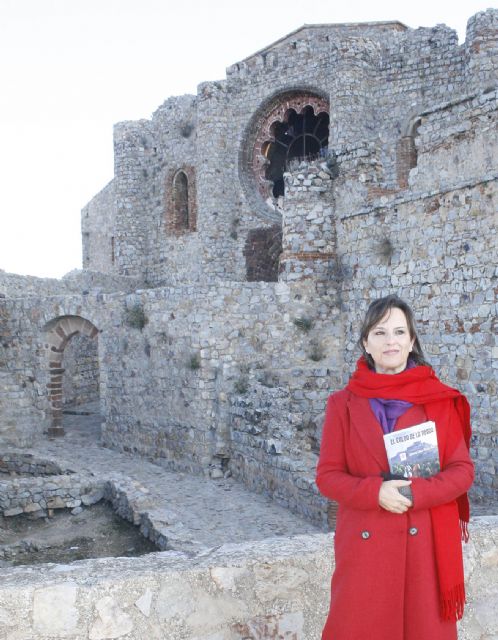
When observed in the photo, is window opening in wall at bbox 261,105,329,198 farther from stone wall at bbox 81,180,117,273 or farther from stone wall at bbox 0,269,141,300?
stone wall at bbox 81,180,117,273

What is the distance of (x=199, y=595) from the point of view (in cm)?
303

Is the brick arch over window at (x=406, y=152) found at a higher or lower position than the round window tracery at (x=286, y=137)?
lower

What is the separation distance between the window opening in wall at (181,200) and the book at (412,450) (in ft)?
59.3

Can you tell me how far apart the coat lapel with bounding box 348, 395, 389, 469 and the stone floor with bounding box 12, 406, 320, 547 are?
481 cm

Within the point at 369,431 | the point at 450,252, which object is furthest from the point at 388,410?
the point at 450,252

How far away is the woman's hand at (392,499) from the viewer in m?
2.45

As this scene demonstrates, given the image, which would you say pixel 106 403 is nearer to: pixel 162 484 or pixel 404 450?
pixel 162 484

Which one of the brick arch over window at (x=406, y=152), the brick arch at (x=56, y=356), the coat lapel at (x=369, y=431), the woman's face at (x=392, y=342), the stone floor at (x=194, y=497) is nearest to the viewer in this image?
the coat lapel at (x=369, y=431)

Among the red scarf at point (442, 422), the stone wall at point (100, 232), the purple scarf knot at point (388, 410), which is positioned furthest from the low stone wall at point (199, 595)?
the stone wall at point (100, 232)

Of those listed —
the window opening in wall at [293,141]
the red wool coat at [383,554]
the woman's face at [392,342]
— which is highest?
the window opening in wall at [293,141]

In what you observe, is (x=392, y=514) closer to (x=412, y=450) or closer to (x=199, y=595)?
(x=412, y=450)

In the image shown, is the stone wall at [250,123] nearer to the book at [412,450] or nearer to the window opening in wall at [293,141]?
the window opening in wall at [293,141]

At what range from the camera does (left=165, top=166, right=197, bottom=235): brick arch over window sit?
786 inches

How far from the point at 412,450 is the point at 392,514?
250 millimetres
